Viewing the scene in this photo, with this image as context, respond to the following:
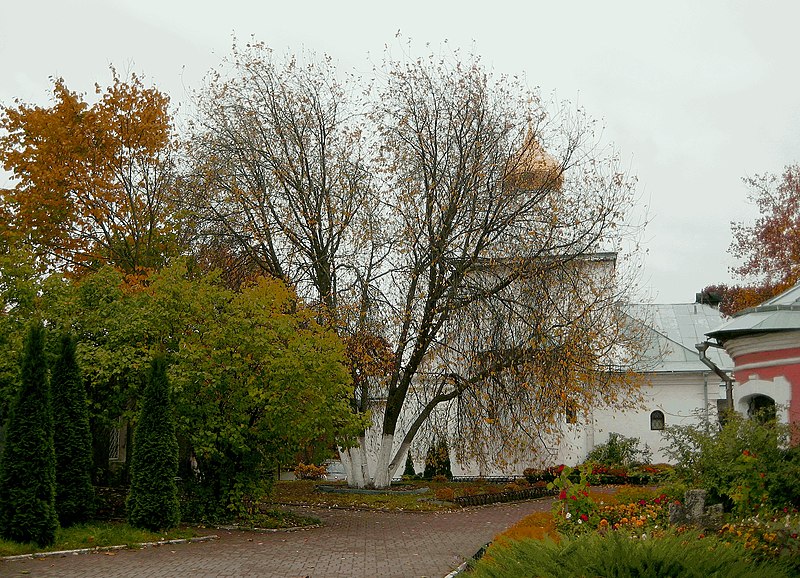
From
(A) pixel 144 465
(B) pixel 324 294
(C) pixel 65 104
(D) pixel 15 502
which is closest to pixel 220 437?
(A) pixel 144 465

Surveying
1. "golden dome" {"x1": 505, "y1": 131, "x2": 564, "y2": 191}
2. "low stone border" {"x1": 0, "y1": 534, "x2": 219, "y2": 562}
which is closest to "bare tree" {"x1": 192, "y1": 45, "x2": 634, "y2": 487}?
"golden dome" {"x1": 505, "y1": 131, "x2": 564, "y2": 191}

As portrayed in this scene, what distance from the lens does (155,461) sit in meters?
15.8

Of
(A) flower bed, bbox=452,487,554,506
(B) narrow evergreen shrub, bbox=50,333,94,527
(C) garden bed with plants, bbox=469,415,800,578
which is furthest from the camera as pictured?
(A) flower bed, bbox=452,487,554,506

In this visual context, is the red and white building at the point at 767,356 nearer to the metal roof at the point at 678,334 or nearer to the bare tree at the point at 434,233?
the bare tree at the point at 434,233

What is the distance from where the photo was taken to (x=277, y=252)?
24922 mm

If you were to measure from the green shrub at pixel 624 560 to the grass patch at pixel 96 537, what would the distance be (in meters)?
9.14

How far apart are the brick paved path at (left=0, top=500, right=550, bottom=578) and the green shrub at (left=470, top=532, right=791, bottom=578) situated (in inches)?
232

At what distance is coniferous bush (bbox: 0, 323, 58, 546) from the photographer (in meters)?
13.2

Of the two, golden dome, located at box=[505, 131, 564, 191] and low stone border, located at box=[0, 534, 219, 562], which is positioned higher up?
golden dome, located at box=[505, 131, 564, 191]

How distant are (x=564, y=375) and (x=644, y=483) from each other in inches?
392

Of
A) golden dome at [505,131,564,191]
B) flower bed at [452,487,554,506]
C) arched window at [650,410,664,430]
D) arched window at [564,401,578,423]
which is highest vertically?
golden dome at [505,131,564,191]

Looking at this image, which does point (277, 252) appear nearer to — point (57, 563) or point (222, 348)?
point (222, 348)

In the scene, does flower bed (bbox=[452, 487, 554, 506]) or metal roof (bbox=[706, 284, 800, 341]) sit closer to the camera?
metal roof (bbox=[706, 284, 800, 341])

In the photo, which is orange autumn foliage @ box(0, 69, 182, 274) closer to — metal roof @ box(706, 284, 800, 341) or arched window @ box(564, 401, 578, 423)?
arched window @ box(564, 401, 578, 423)
